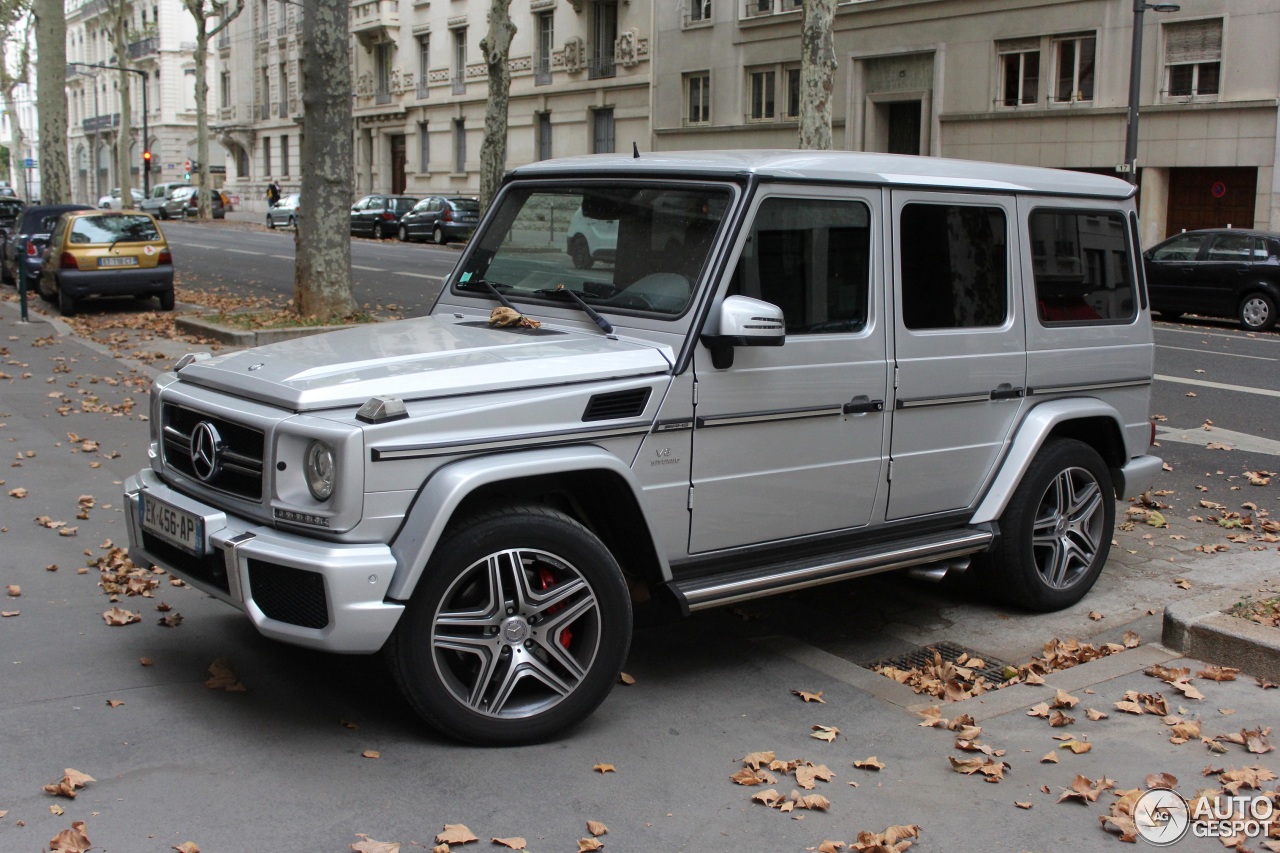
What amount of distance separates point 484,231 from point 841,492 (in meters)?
1.97

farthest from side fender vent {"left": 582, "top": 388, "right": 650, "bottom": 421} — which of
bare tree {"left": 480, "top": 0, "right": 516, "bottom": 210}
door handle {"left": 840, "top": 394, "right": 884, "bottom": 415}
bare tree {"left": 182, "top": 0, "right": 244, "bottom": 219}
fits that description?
bare tree {"left": 182, "top": 0, "right": 244, "bottom": 219}

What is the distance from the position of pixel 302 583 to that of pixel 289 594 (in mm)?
78

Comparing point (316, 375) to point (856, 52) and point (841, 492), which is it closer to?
point (841, 492)

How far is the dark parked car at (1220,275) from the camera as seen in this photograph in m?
20.7

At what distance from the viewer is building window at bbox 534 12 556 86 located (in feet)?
163

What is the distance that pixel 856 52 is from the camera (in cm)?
3747

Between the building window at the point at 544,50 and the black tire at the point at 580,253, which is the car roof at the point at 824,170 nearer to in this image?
the black tire at the point at 580,253

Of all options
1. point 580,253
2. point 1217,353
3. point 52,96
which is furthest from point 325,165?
point 52,96

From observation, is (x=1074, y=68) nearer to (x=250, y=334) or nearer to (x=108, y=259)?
(x=108, y=259)

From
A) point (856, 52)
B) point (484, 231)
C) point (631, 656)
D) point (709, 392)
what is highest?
point (856, 52)

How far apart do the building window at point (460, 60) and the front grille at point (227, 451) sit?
51.5 m

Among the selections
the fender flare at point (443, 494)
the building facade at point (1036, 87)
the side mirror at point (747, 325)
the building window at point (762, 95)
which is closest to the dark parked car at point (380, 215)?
the building facade at point (1036, 87)

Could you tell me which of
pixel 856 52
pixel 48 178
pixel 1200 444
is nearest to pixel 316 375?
pixel 1200 444

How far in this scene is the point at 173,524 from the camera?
4645mm
